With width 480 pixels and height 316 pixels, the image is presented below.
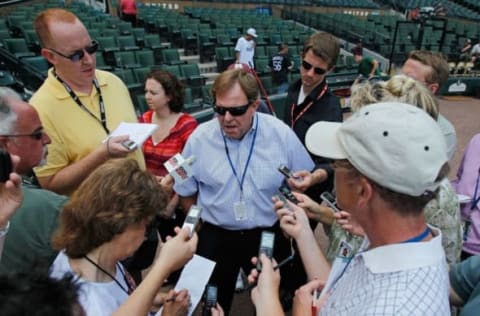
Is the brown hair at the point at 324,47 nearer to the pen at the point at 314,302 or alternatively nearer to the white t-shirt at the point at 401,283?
the pen at the point at 314,302

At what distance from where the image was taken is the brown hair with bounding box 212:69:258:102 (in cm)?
216

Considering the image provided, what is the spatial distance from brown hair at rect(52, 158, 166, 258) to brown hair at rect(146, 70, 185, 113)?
1741 mm

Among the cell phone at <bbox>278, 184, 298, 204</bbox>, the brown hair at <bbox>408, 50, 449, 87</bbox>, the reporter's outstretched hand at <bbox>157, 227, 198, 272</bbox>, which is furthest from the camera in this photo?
the brown hair at <bbox>408, 50, 449, 87</bbox>

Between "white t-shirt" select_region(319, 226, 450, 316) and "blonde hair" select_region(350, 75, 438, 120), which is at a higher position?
"blonde hair" select_region(350, 75, 438, 120)

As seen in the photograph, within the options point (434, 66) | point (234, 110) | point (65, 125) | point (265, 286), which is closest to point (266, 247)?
point (265, 286)

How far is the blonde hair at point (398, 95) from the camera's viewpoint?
5.51 ft

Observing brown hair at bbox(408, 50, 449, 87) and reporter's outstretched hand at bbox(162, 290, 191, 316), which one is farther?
brown hair at bbox(408, 50, 449, 87)

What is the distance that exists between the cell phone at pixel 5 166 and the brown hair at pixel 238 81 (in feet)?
3.73

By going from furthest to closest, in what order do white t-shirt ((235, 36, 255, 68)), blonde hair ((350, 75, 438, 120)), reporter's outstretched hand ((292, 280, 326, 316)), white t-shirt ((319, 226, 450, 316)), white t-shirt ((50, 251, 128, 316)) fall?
white t-shirt ((235, 36, 255, 68)) < blonde hair ((350, 75, 438, 120)) < reporter's outstretched hand ((292, 280, 326, 316)) < white t-shirt ((50, 251, 128, 316)) < white t-shirt ((319, 226, 450, 316))

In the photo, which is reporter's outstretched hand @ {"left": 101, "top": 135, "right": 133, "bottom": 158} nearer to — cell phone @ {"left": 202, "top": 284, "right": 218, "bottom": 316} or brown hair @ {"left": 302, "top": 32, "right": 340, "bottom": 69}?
cell phone @ {"left": 202, "top": 284, "right": 218, "bottom": 316}

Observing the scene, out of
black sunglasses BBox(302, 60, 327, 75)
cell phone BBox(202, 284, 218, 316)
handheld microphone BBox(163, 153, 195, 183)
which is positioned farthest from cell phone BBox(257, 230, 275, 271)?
black sunglasses BBox(302, 60, 327, 75)

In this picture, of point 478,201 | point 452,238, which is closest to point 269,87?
point 478,201

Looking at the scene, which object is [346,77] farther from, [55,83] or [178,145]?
[55,83]

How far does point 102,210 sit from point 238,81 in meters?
1.12
